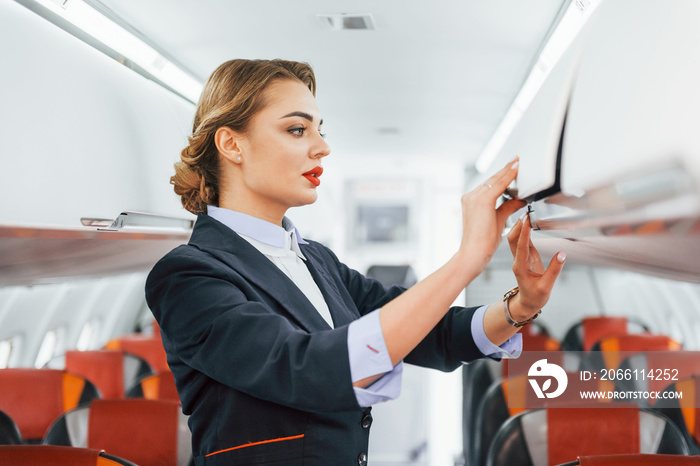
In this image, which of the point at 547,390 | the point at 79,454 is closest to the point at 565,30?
the point at 547,390

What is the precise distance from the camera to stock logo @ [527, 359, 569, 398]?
2.70 metres

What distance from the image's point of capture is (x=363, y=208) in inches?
328

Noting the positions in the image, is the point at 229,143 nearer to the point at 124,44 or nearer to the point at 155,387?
the point at 124,44

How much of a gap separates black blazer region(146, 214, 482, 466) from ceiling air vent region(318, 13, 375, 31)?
1.27 meters

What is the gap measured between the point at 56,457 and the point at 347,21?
6.20ft

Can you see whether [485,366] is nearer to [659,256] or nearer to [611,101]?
[659,256]

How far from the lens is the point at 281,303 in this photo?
4.72 ft

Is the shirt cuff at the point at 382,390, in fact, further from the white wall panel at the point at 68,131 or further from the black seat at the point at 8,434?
the black seat at the point at 8,434

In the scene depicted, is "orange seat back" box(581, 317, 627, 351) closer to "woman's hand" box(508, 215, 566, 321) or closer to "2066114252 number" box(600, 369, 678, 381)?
"2066114252 number" box(600, 369, 678, 381)

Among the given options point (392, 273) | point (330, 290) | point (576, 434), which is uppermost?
point (392, 273)

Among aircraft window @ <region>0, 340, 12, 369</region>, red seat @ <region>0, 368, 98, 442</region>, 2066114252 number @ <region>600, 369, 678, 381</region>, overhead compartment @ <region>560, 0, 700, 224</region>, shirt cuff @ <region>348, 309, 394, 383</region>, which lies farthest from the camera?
aircraft window @ <region>0, 340, 12, 369</region>

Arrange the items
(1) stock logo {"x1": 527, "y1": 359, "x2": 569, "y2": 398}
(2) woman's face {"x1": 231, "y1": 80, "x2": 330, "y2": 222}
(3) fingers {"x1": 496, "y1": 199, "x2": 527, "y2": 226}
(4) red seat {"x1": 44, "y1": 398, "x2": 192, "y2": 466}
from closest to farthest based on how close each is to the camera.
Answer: (3) fingers {"x1": 496, "y1": 199, "x2": 527, "y2": 226}, (2) woman's face {"x1": 231, "y1": 80, "x2": 330, "y2": 222}, (4) red seat {"x1": 44, "y1": 398, "x2": 192, "y2": 466}, (1) stock logo {"x1": 527, "y1": 359, "x2": 569, "y2": 398}

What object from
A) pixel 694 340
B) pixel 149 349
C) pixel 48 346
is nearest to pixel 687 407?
pixel 694 340

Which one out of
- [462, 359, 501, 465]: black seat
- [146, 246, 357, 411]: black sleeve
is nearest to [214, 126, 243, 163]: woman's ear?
[146, 246, 357, 411]: black sleeve
